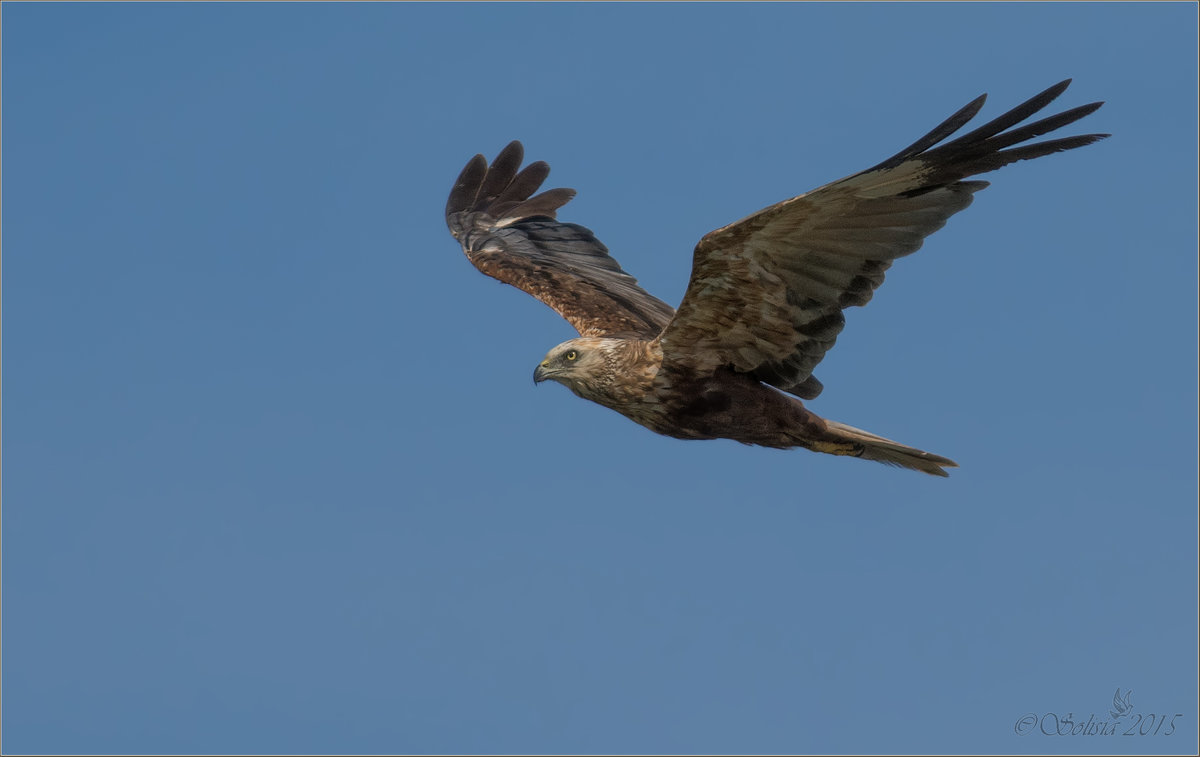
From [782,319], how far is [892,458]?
1523 millimetres

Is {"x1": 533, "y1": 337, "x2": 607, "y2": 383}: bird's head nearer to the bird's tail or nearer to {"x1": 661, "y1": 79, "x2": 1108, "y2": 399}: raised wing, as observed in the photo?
{"x1": 661, "y1": 79, "x2": 1108, "y2": 399}: raised wing

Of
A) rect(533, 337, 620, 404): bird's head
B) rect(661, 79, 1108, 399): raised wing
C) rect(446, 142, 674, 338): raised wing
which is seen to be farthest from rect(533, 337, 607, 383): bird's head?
rect(446, 142, 674, 338): raised wing

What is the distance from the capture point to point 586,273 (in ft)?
42.0

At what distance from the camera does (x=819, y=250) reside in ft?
29.5

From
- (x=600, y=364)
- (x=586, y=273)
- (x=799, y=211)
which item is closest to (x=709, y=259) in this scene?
(x=799, y=211)

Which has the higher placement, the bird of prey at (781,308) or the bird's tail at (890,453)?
the bird of prey at (781,308)

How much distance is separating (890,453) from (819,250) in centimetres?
190

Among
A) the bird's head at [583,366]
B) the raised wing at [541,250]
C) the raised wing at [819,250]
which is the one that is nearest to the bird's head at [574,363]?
the bird's head at [583,366]

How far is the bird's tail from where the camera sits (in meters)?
9.93

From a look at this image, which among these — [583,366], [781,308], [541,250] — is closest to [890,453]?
[781,308]

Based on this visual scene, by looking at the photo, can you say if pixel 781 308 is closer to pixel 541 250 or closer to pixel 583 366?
pixel 583 366

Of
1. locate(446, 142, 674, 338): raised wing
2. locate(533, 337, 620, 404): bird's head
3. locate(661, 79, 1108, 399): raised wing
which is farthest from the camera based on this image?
locate(446, 142, 674, 338): raised wing

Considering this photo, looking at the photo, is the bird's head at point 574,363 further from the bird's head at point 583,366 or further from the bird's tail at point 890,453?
the bird's tail at point 890,453

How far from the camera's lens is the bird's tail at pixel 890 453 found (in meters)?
9.93
